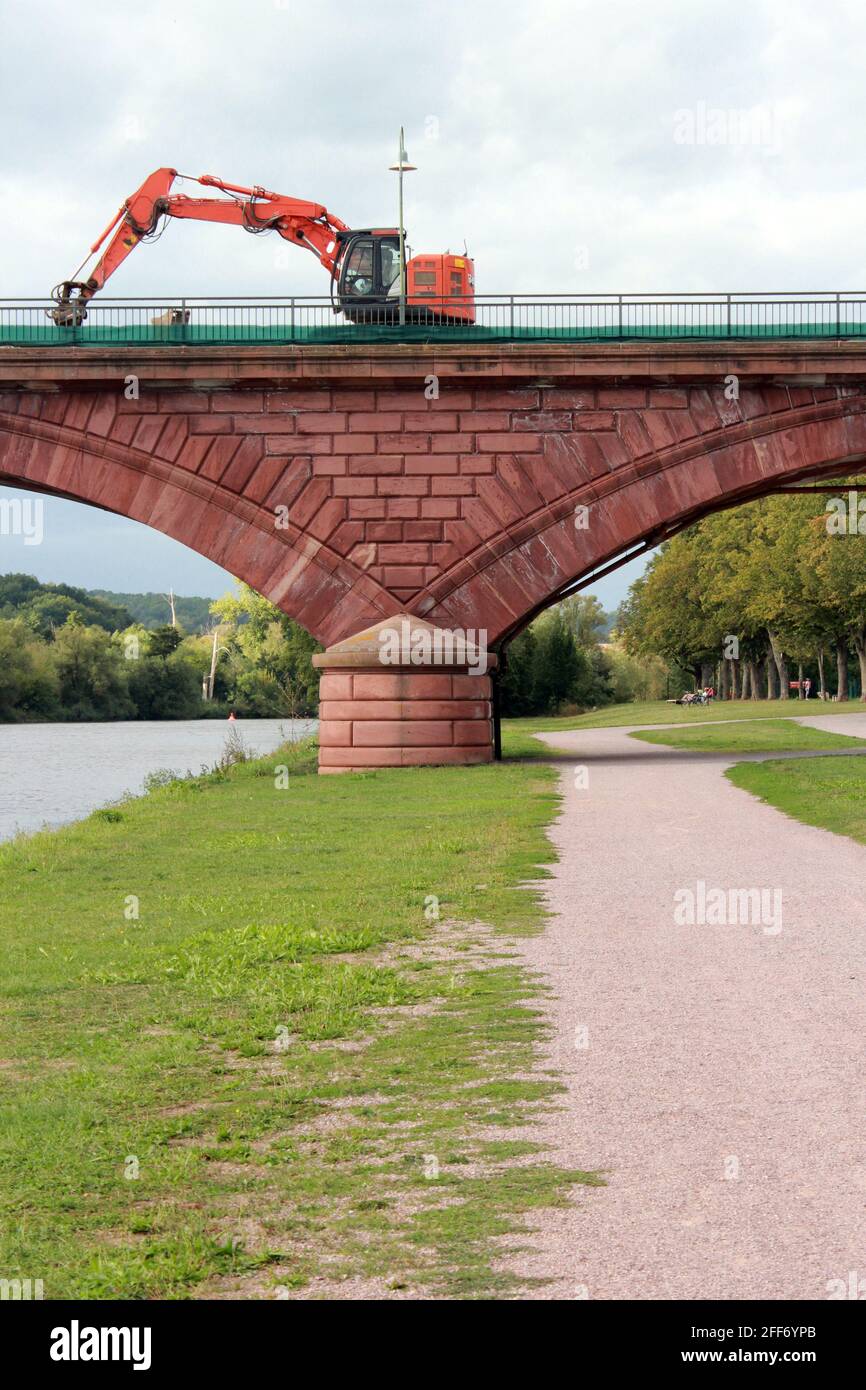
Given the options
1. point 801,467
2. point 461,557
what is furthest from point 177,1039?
point 801,467

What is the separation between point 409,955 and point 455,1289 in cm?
556

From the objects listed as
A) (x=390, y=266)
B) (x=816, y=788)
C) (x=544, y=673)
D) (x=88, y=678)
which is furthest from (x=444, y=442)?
(x=88, y=678)

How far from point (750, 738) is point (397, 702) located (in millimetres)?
14836

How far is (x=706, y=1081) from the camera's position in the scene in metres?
6.69

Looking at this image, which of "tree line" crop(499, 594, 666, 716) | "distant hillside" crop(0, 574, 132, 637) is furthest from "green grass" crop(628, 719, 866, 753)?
"distant hillside" crop(0, 574, 132, 637)

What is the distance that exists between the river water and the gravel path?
44.2 ft

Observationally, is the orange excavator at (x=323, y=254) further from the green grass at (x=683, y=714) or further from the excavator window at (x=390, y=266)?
the green grass at (x=683, y=714)

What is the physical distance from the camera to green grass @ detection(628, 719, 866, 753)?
36.6 meters

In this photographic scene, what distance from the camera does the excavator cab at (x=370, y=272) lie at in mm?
32625

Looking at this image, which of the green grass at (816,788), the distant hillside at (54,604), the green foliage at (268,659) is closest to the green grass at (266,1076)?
the green grass at (816,788)

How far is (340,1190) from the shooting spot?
17.6 ft

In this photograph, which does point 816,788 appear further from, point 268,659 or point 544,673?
point 268,659
